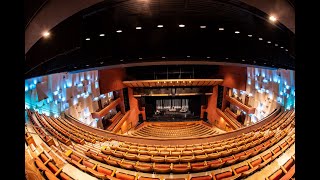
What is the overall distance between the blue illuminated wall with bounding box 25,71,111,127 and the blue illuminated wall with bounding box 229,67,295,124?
41.4 feet

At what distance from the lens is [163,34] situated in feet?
23.6

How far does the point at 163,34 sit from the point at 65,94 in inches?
293

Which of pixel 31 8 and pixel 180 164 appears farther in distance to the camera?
pixel 180 164

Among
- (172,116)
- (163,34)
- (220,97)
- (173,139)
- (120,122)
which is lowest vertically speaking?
(172,116)

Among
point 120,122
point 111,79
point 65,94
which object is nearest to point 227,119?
point 120,122

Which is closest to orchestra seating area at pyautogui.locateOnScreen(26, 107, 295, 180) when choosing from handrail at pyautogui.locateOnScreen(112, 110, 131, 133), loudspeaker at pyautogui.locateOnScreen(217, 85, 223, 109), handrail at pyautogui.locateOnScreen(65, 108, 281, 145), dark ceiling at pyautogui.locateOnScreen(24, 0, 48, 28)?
handrail at pyautogui.locateOnScreen(65, 108, 281, 145)

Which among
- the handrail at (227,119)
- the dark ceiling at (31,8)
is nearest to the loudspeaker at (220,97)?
the handrail at (227,119)

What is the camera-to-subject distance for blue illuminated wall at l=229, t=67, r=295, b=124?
9.96m

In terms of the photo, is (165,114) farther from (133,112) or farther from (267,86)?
(267,86)

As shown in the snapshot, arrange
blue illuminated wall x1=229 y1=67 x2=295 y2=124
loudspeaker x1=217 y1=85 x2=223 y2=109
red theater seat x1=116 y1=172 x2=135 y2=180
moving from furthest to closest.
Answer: loudspeaker x1=217 y1=85 x2=223 y2=109 < blue illuminated wall x1=229 y1=67 x2=295 y2=124 < red theater seat x1=116 y1=172 x2=135 y2=180

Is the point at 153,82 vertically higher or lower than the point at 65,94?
higher

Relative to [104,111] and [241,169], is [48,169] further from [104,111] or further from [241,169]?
[104,111]

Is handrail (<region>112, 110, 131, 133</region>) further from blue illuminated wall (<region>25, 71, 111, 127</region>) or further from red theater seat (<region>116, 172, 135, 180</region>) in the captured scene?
red theater seat (<region>116, 172, 135, 180</region>)
